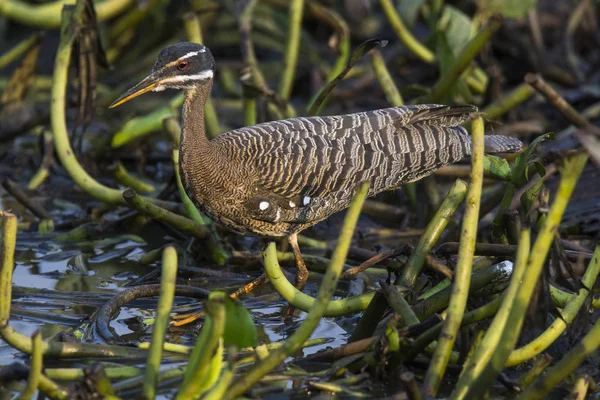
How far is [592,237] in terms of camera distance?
659cm

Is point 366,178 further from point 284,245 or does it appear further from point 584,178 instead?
point 584,178

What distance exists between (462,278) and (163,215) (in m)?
2.43

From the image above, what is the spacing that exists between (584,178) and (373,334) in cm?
357

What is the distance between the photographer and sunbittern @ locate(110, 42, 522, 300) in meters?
5.50

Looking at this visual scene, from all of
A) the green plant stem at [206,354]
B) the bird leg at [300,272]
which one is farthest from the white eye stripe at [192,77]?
the green plant stem at [206,354]

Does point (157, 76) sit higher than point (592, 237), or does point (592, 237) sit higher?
point (157, 76)

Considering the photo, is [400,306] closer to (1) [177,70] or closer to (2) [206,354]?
(2) [206,354]

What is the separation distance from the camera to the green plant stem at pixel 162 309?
3518 millimetres

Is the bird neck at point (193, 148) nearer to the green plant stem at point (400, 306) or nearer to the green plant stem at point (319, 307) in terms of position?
the green plant stem at point (400, 306)

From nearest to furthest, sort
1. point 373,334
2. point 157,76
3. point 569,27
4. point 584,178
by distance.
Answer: point 373,334 < point 157,76 < point 584,178 < point 569,27

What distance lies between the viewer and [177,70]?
5516 mm

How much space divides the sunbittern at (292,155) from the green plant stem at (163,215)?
0.29 meters

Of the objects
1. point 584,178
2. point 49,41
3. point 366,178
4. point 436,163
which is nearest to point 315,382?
point 366,178

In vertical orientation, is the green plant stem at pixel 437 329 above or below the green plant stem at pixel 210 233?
above
